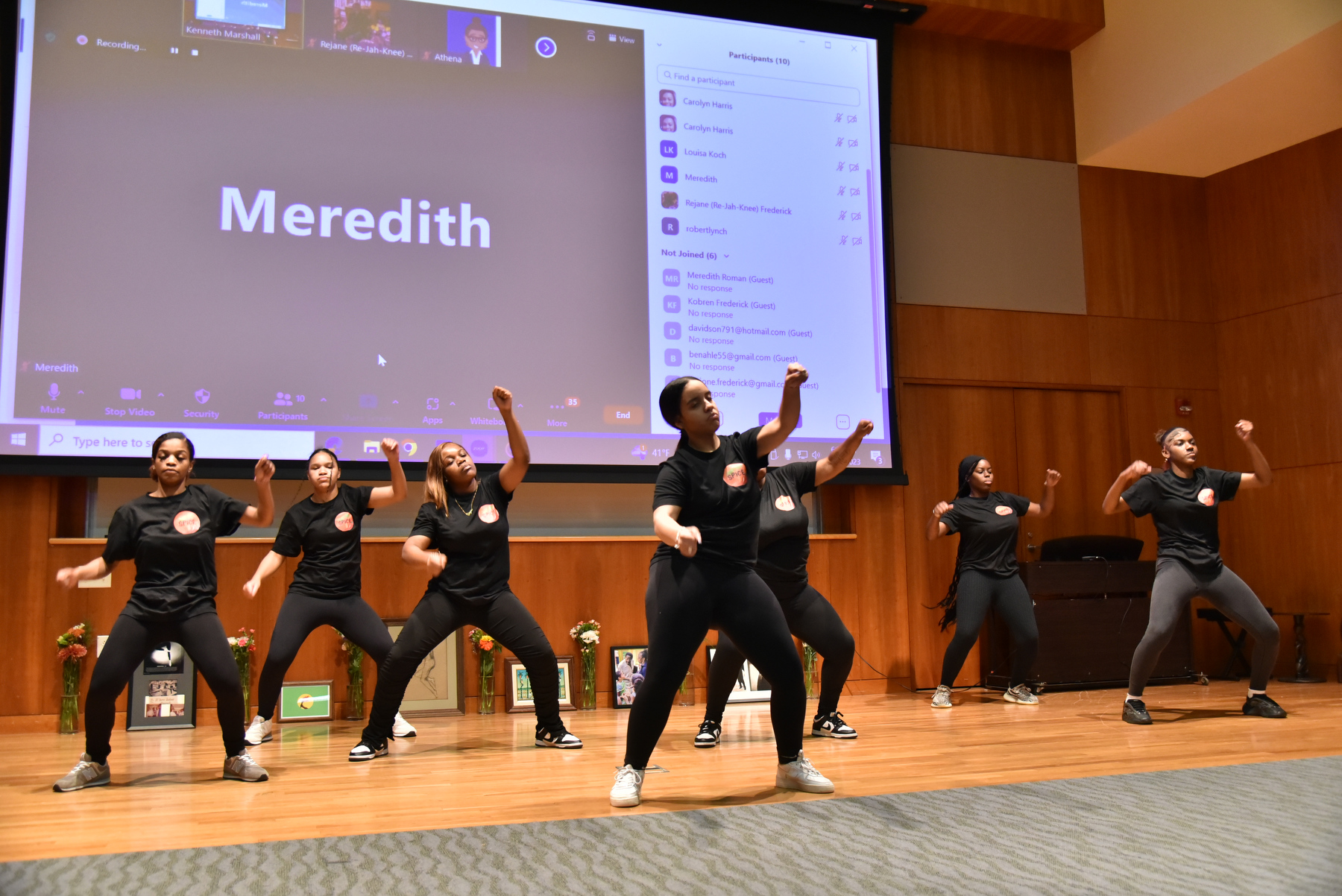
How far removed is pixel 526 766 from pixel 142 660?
1.37 m

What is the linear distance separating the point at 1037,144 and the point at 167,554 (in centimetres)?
654

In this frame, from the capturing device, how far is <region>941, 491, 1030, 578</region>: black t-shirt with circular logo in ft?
19.8

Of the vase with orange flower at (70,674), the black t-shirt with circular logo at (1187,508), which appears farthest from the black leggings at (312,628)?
the black t-shirt with circular logo at (1187,508)

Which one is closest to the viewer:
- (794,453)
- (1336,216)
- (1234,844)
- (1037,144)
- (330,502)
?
(1234,844)

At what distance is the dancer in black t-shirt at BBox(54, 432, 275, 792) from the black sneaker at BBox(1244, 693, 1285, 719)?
4.34 metres

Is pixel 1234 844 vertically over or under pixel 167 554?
under

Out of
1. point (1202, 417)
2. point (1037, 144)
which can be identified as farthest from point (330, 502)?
point (1202, 417)

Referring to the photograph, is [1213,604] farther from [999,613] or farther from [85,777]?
[85,777]

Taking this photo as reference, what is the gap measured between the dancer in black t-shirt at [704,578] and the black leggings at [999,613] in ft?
9.96

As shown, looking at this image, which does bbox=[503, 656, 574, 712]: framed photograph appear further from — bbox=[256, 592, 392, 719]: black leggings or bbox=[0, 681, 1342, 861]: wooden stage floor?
bbox=[256, 592, 392, 719]: black leggings

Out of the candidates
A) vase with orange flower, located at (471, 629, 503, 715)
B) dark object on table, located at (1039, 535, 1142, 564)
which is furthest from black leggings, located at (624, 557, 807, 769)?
dark object on table, located at (1039, 535, 1142, 564)

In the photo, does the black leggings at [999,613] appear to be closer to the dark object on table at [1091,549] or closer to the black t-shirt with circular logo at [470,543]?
the dark object on table at [1091,549]

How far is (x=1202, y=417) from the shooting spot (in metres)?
7.82

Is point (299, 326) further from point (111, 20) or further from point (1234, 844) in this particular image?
point (1234, 844)
